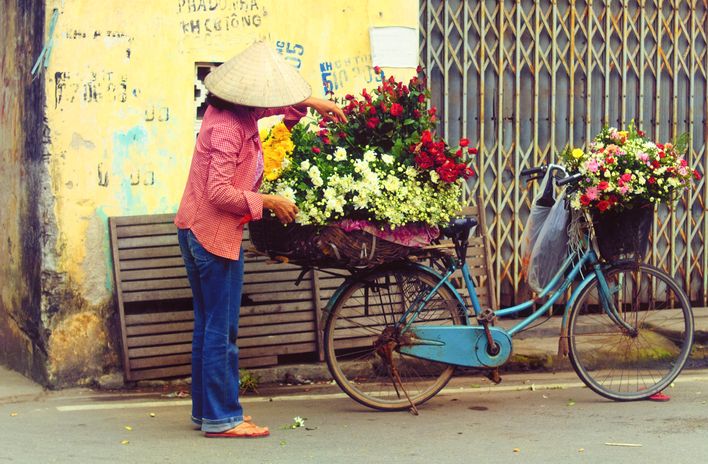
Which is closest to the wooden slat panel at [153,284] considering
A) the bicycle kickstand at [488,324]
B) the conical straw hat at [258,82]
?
the conical straw hat at [258,82]

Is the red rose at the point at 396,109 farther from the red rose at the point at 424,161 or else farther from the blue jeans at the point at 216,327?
the blue jeans at the point at 216,327

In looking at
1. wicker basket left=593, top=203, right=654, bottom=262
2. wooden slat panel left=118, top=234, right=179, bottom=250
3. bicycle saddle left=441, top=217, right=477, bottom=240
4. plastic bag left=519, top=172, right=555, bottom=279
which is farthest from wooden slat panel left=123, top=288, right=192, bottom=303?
wicker basket left=593, top=203, right=654, bottom=262

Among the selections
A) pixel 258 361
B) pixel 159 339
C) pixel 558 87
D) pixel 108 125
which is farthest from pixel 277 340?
pixel 558 87

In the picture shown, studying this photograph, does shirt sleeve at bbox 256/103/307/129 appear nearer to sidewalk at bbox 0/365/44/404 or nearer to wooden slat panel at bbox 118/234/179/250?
wooden slat panel at bbox 118/234/179/250

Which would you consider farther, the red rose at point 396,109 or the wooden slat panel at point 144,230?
the wooden slat panel at point 144,230

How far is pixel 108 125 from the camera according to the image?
272 inches

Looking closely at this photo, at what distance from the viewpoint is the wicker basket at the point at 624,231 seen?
611 centimetres

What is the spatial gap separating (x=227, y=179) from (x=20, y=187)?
2538 mm

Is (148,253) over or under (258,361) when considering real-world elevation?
over

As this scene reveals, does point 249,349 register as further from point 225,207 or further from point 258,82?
point 258,82

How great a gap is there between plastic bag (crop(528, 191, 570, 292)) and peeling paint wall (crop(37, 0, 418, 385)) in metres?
2.05

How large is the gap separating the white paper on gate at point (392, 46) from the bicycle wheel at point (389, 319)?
1.89 meters

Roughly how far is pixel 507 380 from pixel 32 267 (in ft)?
10.1

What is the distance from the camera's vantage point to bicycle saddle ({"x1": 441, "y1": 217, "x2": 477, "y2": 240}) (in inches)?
235
